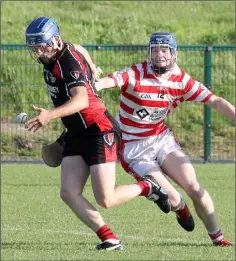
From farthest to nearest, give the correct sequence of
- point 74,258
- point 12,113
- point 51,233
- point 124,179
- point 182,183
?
1. point 12,113
2. point 124,179
3. point 51,233
4. point 182,183
5. point 74,258

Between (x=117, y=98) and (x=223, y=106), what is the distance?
10122 mm

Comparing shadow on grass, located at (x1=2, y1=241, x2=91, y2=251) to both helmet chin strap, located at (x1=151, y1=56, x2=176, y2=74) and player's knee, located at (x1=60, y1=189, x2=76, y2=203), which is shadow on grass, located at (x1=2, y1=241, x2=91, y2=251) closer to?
player's knee, located at (x1=60, y1=189, x2=76, y2=203)

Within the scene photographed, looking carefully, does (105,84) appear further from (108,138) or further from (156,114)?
(156,114)

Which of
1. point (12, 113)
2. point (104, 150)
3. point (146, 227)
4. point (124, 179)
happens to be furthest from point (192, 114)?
point (104, 150)

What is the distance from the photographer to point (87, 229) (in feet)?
32.5

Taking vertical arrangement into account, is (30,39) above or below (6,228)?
above

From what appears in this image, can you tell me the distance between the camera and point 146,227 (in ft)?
32.8

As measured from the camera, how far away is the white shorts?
357 inches

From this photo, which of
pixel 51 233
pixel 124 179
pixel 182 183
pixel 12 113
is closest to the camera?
pixel 182 183

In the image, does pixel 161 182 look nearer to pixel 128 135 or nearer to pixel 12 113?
pixel 128 135

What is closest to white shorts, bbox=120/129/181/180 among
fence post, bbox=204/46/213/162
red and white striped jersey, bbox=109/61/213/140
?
red and white striped jersey, bbox=109/61/213/140

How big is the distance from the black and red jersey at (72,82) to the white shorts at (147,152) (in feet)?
3.02

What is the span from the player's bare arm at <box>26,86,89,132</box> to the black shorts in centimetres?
45

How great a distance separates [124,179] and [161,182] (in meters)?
5.65
